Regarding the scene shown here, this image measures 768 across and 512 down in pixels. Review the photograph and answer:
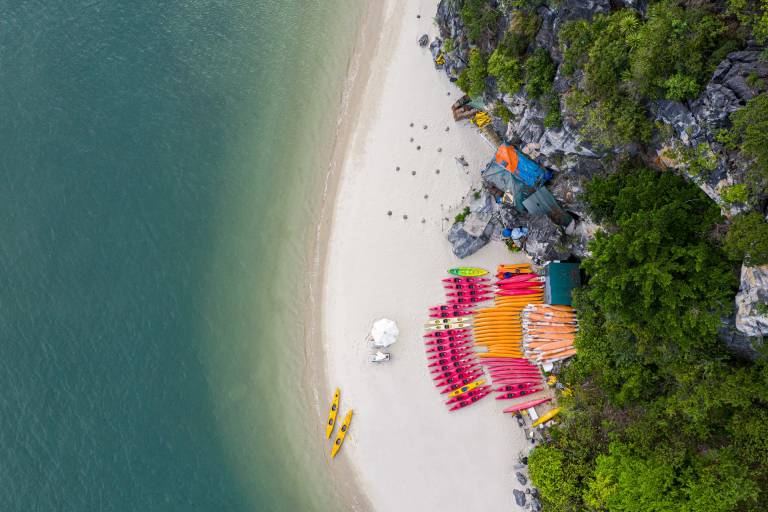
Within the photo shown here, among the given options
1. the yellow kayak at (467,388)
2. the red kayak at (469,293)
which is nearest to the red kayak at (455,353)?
the yellow kayak at (467,388)

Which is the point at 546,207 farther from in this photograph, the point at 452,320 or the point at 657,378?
the point at 657,378

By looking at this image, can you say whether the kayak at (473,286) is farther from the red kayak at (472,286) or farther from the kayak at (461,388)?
the kayak at (461,388)

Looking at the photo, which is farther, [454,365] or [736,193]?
[454,365]

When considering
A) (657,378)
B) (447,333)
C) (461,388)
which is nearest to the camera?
(657,378)

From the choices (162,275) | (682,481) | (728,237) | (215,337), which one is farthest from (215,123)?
(682,481)

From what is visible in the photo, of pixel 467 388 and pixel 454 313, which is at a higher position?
pixel 454 313

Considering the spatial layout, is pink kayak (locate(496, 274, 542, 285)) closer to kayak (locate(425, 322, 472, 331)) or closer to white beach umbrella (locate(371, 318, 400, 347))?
kayak (locate(425, 322, 472, 331))

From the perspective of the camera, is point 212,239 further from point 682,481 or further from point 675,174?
point 682,481

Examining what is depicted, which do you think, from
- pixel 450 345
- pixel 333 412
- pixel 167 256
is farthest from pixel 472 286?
pixel 167 256
